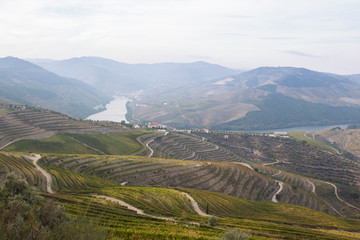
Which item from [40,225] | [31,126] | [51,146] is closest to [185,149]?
[51,146]

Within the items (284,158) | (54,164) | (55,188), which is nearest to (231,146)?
(284,158)

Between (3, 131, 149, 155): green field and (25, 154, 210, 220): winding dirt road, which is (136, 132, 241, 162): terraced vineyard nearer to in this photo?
(3, 131, 149, 155): green field

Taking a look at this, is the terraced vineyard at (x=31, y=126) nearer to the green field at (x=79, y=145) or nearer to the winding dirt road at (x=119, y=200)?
the green field at (x=79, y=145)

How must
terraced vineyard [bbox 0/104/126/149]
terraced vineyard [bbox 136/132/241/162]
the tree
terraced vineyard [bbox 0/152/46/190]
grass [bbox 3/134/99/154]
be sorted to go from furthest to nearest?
terraced vineyard [bbox 136/132/241/162] → terraced vineyard [bbox 0/104/126/149] → grass [bbox 3/134/99/154] → terraced vineyard [bbox 0/152/46/190] → the tree

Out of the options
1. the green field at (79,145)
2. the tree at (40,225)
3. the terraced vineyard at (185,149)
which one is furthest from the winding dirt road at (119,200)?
the terraced vineyard at (185,149)

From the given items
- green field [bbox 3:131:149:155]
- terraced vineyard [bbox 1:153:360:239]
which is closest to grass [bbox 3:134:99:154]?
green field [bbox 3:131:149:155]

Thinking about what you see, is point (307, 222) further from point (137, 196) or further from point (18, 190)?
point (18, 190)
